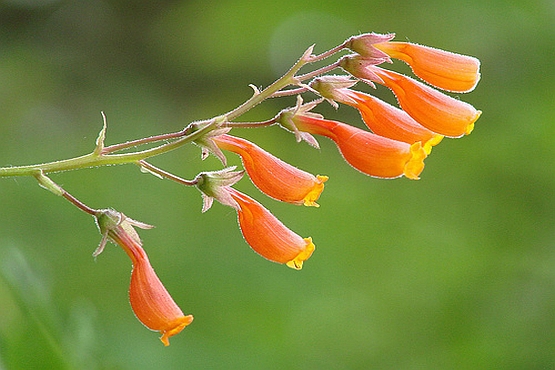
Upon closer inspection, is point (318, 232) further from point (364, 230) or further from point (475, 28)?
point (475, 28)

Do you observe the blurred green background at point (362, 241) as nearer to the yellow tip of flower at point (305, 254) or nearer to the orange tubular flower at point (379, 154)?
the yellow tip of flower at point (305, 254)

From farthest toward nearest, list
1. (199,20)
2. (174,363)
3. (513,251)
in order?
(199,20) → (513,251) → (174,363)

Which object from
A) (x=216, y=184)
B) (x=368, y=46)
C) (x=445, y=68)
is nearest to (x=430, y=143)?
(x=445, y=68)

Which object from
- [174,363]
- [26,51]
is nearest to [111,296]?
[174,363]

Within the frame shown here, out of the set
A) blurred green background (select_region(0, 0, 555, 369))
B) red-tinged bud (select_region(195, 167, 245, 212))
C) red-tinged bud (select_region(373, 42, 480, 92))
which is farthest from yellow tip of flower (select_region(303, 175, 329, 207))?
blurred green background (select_region(0, 0, 555, 369))

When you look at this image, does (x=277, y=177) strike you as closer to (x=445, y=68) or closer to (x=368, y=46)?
(x=368, y=46)
